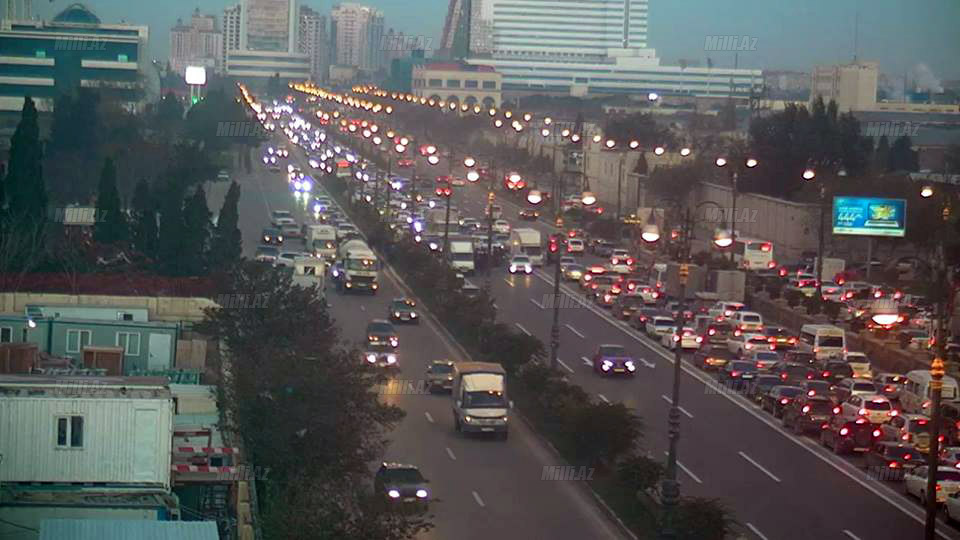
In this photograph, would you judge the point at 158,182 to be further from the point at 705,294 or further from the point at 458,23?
the point at 458,23

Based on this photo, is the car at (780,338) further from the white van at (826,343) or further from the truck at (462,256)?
the truck at (462,256)

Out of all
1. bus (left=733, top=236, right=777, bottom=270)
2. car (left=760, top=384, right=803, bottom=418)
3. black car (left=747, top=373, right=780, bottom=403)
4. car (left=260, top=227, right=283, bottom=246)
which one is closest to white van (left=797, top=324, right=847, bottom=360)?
black car (left=747, top=373, right=780, bottom=403)

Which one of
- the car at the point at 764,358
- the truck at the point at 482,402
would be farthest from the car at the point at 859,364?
the truck at the point at 482,402

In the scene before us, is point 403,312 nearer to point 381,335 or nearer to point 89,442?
point 381,335

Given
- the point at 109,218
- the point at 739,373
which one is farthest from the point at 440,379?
the point at 109,218

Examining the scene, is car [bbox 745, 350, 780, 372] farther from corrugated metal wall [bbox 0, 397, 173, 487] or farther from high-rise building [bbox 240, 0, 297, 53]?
high-rise building [bbox 240, 0, 297, 53]

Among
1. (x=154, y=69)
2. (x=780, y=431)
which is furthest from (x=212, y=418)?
(x=154, y=69)
